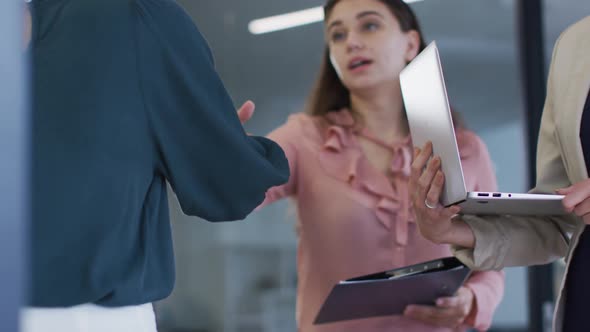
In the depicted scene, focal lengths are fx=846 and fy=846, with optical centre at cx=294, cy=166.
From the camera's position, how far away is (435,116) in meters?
1.50

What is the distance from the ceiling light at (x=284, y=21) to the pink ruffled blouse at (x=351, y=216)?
112 cm

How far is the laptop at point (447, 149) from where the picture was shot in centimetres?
140

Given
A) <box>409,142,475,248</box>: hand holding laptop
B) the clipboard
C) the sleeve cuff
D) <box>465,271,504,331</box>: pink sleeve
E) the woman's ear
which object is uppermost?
the woman's ear

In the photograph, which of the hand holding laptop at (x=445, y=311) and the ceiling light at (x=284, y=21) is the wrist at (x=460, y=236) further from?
the ceiling light at (x=284, y=21)

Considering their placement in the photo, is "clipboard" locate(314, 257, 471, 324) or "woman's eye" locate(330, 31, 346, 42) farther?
"woman's eye" locate(330, 31, 346, 42)

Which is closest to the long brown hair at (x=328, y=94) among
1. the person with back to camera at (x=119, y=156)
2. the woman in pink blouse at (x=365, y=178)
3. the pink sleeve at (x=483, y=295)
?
the woman in pink blouse at (x=365, y=178)

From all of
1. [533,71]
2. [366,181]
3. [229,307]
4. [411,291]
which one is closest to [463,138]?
[366,181]

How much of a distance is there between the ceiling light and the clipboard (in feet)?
4.90

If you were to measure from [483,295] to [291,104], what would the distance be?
103 inches

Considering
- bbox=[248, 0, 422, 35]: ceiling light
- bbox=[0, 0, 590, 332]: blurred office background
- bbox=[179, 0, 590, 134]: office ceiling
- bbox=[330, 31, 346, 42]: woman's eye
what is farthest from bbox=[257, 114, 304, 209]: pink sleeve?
bbox=[248, 0, 422, 35]: ceiling light

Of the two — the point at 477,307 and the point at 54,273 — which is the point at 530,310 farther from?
the point at 54,273

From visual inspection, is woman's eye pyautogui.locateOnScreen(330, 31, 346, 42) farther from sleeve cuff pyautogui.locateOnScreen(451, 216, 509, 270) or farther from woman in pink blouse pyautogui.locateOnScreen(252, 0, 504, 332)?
sleeve cuff pyautogui.locateOnScreen(451, 216, 509, 270)

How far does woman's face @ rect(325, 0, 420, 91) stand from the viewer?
7.14ft

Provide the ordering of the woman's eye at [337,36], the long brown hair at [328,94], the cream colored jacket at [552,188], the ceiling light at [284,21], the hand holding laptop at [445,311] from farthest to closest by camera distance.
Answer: the ceiling light at [284,21], the long brown hair at [328,94], the woman's eye at [337,36], the hand holding laptop at [445,311], the cream colored jacket at [552,188]
